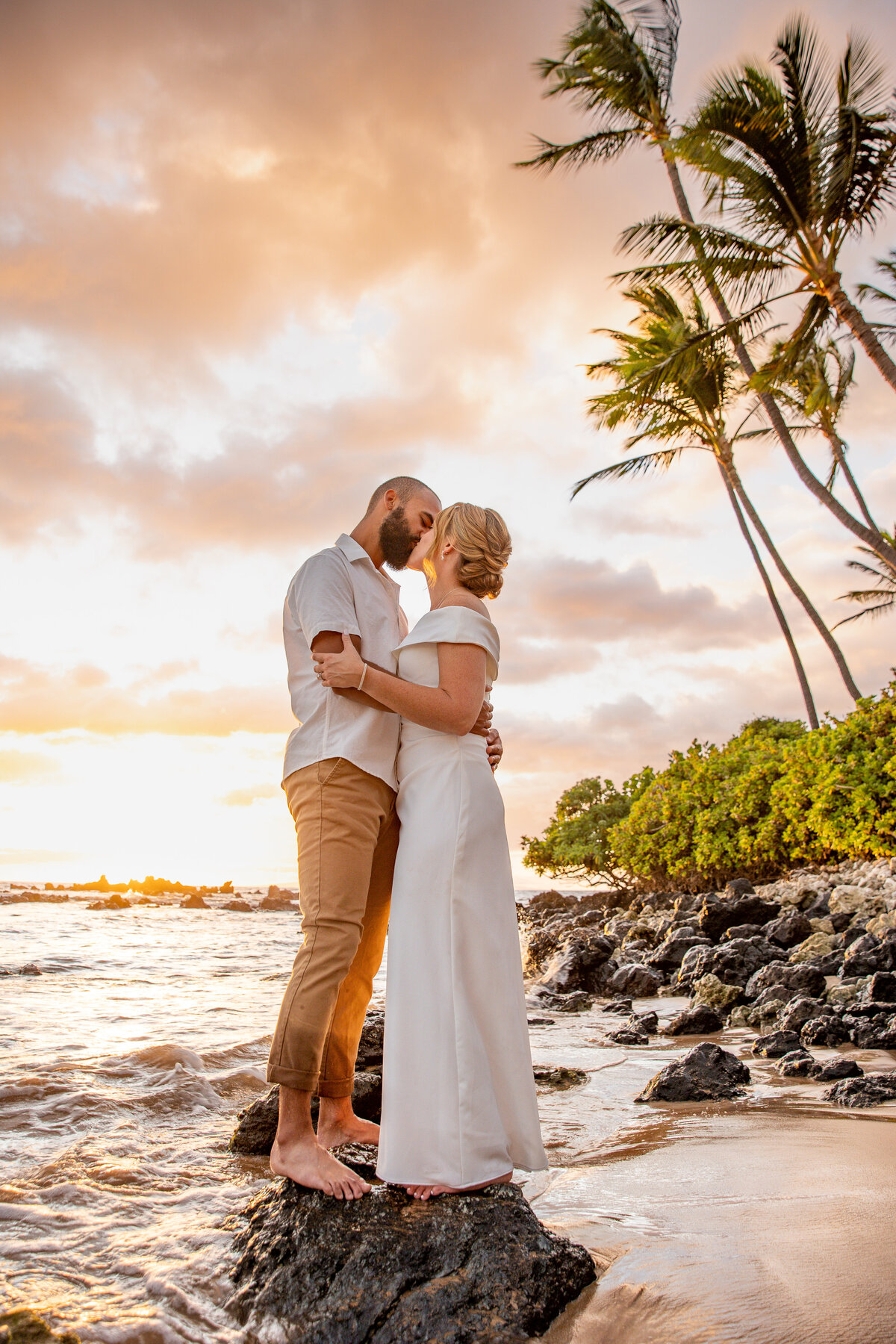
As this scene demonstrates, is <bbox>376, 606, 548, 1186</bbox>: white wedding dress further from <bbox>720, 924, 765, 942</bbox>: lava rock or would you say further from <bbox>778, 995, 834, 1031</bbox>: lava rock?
<bbox>720, 924, 765, 942</bbox>: lava rock

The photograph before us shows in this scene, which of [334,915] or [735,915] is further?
[735,915]

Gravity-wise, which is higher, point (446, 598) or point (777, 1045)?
point (446, 598)

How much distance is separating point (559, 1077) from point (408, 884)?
2609 millimetres

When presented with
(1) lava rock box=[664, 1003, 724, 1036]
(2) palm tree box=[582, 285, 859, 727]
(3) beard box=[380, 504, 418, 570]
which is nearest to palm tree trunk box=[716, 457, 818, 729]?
(2) palm tree box=[582, 285, 859, 727]

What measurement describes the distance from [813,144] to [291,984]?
13848 millimetres

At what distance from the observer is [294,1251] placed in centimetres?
212

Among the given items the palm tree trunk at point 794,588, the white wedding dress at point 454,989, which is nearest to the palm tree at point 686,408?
the palm tree trunk at point 794,588

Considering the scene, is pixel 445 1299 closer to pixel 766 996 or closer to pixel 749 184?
pixel 766 996

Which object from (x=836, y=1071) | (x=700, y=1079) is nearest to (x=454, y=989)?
(x=700, y=1079)

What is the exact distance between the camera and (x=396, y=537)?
3.16 m

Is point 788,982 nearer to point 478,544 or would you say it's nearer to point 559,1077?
point 559,1077

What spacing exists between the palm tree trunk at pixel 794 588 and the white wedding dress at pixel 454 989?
16760mm

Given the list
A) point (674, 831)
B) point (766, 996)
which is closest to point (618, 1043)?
point (766, 996)

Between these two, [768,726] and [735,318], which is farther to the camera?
[768,726]
